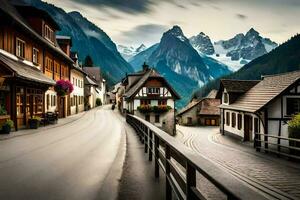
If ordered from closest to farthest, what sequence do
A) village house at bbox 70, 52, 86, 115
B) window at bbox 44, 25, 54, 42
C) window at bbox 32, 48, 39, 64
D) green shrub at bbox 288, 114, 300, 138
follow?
green shrub at bbox 288, 114, 300, 138
window at bbox 32, 48, 39, 64
window at bbox 44, 25, 54, 42
village house at bbox 70, 52, 86, 115

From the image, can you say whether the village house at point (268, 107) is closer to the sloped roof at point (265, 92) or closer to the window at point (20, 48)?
the sloped roof at point (265, 92)

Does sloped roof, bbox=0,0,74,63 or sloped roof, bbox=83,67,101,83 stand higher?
sloped roof, bbox=83,67,101,83

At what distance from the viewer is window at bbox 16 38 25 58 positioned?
22.6m

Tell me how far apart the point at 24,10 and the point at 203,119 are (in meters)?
44.5

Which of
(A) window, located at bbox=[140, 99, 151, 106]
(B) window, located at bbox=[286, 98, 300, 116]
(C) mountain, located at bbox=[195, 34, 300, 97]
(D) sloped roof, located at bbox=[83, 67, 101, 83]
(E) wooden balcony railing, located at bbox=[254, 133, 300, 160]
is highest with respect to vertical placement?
(C) mountain, located at bbox=[195, 34, 300, 97]

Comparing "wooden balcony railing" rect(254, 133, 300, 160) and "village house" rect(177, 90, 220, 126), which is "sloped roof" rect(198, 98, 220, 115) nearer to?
"village house" rect(177, 90, 220, 126)

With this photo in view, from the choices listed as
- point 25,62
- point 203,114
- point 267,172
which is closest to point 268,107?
point 267,172

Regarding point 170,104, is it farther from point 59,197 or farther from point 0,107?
point 59,197

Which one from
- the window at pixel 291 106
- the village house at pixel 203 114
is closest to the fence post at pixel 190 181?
the window at pixel 291 106

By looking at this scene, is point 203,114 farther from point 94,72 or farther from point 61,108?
point 94,72

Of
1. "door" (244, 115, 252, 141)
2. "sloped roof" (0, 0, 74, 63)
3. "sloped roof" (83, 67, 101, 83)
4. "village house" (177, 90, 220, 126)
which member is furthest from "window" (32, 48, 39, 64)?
"sloped roof" (83, 67, 101, 83)

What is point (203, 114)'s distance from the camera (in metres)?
63.9

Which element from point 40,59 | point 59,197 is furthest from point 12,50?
point 59,197

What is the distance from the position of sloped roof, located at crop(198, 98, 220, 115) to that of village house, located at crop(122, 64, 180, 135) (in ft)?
49.0
